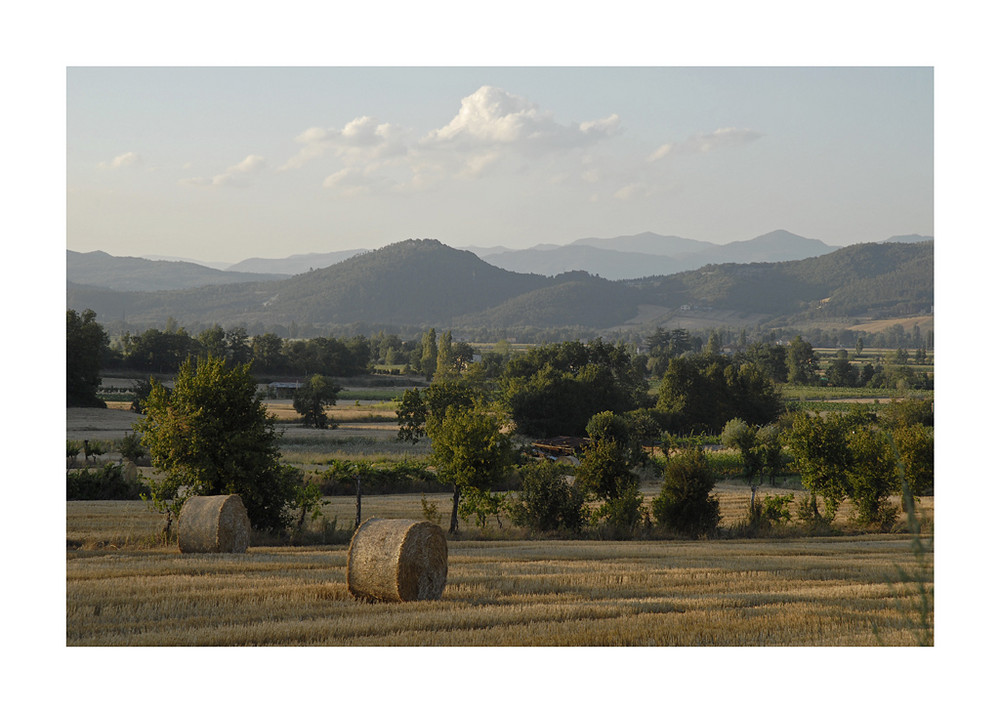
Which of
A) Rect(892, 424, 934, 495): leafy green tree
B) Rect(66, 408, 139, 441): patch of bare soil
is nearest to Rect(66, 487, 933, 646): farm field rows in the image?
Rect(892, 424, 934, 495): leafy green tree

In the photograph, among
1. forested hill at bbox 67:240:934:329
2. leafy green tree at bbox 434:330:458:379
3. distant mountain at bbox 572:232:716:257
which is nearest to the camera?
distant mountain at bbox 572:232:716:257

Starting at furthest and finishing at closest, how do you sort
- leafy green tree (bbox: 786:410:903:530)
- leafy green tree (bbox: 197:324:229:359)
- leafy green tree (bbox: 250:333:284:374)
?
leafy green tree (bbox: 250:333:284:374)
leafy green tree (bbox: 197:324:229:359)
leafy green tree (bbox: 786:410:903:530)

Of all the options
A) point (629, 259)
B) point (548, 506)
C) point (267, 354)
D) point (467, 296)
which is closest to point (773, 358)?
point (267, 354)

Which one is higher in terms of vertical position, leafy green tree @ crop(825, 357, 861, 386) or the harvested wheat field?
leafy green tree @ crop(825, 357, 861, 386)

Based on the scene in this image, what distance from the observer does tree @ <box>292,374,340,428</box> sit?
45.9 m

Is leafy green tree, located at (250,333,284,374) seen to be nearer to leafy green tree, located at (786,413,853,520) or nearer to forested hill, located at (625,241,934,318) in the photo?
forested hill, located at (625,241,934,318)

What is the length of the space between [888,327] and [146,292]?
93062 millimetres

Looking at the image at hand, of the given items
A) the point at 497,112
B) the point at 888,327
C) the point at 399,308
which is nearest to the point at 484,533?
the point at 497,112

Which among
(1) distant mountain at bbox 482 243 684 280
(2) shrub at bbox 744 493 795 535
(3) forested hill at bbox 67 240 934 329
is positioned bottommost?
(2) shrub at bbox 744 493 795 535

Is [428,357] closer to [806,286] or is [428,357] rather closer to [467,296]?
[467,296]

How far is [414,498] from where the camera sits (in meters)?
24.3

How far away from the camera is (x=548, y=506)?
17.9m

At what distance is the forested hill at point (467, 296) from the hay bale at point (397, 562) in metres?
83.5

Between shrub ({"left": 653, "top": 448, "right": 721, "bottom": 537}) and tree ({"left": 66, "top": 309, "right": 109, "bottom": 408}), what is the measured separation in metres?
30.6
